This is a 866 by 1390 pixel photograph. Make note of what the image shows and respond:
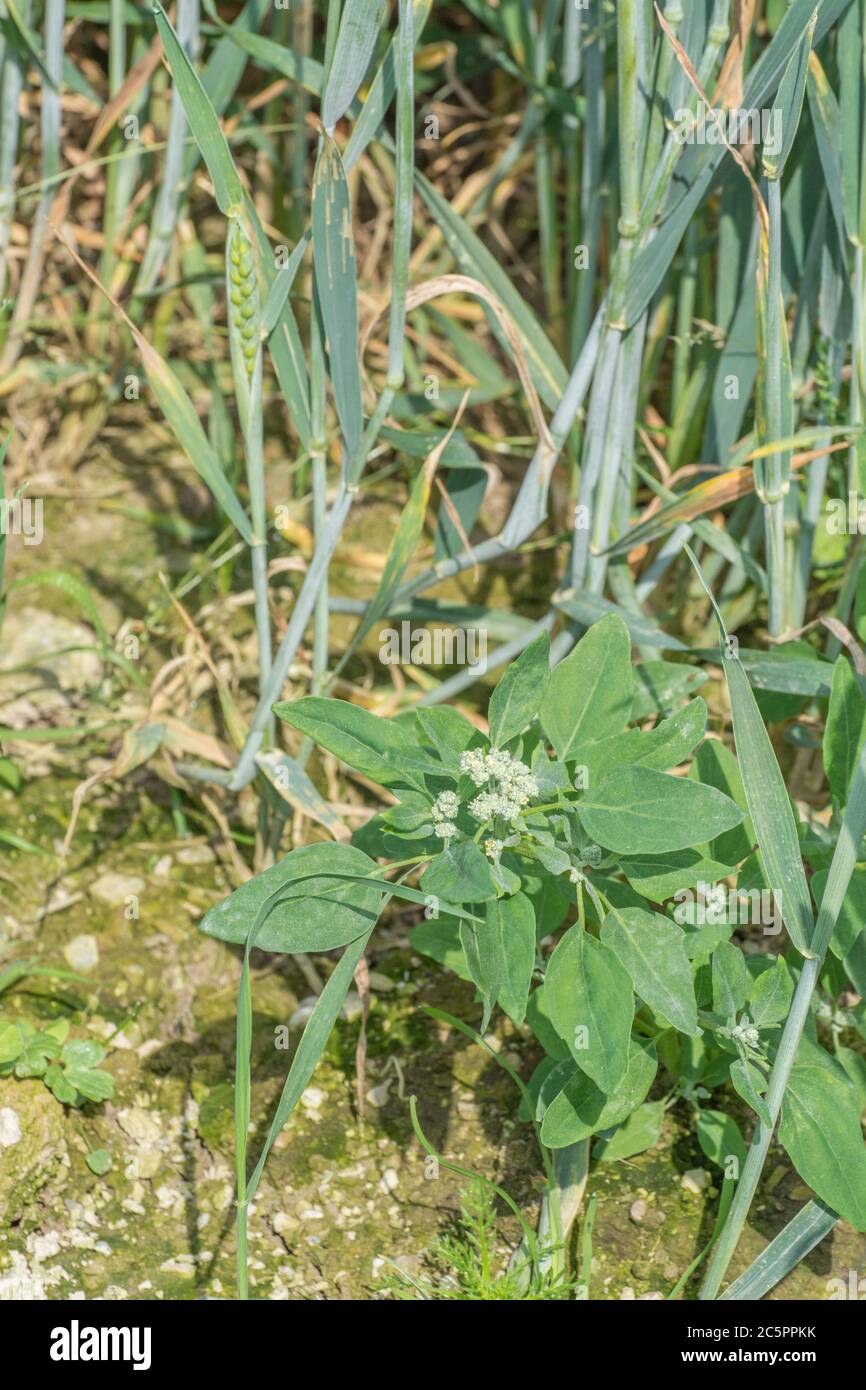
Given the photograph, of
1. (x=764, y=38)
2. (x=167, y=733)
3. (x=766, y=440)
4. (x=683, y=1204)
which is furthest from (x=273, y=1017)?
(x=764, y=38)

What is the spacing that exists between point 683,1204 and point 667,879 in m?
0.36

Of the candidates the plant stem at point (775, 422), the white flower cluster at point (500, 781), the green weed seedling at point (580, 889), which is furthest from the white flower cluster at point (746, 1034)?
the plant stem at point (775, 422)

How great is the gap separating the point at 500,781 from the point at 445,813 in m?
0.05

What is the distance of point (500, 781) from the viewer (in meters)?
0.99

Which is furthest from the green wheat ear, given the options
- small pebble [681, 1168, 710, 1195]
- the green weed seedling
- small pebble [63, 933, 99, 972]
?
small pebble [681, 1168, 710, 1195]

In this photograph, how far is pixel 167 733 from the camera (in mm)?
1419

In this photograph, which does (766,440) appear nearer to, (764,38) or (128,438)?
(764,38)

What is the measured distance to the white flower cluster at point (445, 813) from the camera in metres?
0.97

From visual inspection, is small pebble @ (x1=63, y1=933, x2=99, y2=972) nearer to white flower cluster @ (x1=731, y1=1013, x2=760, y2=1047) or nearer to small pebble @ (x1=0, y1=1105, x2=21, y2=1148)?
small pebble @ (x1=0, y1=1105, x2=21, y2=1148)

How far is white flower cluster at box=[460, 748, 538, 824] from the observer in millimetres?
964

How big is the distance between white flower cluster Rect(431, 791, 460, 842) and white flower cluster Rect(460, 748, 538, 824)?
14mm

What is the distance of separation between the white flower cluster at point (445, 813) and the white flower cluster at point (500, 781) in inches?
0.5

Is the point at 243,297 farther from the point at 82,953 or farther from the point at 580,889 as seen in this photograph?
the point at 82,953

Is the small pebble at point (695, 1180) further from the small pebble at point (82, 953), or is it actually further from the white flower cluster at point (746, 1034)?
the small pebble at point (82, 953)
